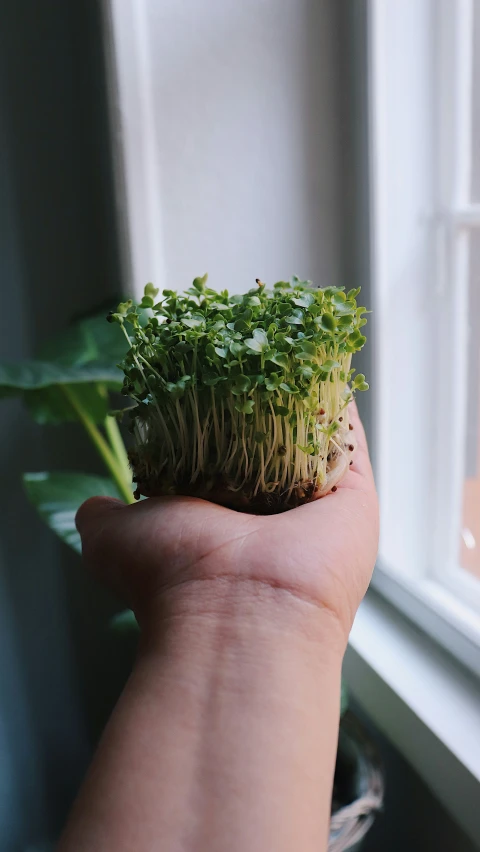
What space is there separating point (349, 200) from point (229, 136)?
24 centimetres

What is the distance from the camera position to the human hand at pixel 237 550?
427 millimetres

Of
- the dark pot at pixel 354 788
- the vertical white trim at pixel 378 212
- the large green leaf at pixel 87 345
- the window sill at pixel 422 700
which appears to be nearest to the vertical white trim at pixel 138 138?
the large green leaf at pixel 87 345

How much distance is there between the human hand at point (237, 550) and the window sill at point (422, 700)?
391 millimetres

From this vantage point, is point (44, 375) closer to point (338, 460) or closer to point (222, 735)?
point (338, 460)

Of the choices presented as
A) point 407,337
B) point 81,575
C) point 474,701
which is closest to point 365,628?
point 474,701

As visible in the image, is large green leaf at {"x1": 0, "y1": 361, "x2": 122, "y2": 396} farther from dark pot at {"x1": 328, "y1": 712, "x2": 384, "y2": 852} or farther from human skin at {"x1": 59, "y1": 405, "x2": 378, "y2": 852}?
dark pot at {"x1": 328, "y1": 712, "x2": 384, "y2": 852}

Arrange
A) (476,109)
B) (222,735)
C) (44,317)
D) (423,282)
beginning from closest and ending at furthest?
(222,735) < (476,109) < (423,282) < (44,317)

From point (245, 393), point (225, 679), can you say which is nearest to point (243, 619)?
point (225, 679)

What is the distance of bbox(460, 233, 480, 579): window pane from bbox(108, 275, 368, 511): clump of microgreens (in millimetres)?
537

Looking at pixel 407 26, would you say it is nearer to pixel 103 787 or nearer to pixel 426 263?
pixel 426 263

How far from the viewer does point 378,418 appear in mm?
1046

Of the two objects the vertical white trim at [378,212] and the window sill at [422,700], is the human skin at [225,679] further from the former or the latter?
the vertical white trim at [378,212]

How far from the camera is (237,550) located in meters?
0.44

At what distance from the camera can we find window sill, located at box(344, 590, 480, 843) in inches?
27.9
